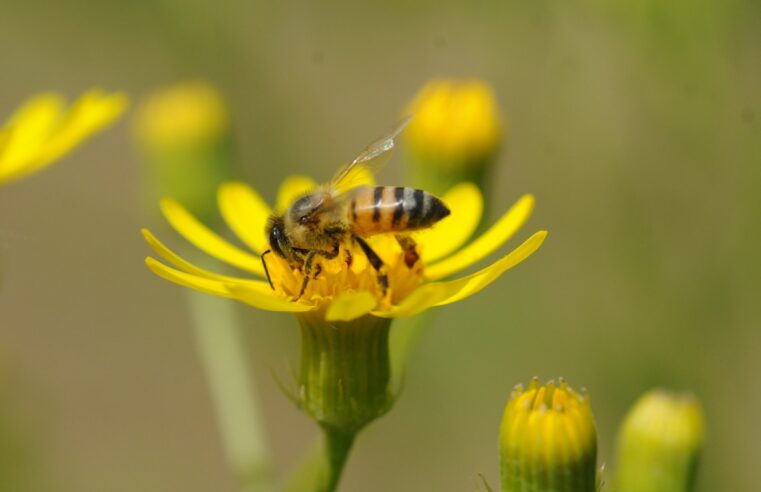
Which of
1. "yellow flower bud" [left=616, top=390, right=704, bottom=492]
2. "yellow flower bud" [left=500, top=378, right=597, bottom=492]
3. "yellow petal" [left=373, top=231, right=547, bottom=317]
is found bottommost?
"yellow flower bud" [left=616, top=390, right=704, bottom=492]

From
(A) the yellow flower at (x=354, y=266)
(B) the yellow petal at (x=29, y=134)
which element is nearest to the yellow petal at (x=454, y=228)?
(A) the yellow flower at (x=354, y=266)

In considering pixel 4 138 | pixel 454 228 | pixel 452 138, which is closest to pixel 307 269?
pixel 454 228

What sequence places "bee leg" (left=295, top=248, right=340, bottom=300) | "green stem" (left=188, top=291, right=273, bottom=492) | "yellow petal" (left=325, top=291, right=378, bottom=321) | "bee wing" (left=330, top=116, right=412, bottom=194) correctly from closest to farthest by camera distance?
"yellow petal" (left=325, top=291, right=378, bottom=321), "bee leg" (left=295, top=248, right=340, bottom=300), "bee wing" (left=330, top=116, right=412, bottom=194), "green stem" (left=188, top=291, right=273, bottom=492)

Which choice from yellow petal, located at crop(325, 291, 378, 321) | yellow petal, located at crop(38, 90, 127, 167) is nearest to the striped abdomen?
yellow petal, located at crop(325, 291, 378, 321)

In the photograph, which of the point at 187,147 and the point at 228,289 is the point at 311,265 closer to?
the point at 228,289

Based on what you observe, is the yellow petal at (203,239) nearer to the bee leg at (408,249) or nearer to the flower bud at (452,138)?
the bee leg at (408,249)

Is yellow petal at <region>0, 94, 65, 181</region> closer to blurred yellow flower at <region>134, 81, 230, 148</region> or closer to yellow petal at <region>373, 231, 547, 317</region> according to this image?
blurred yellow flower at <region>134, 81, 230, 148</region>
